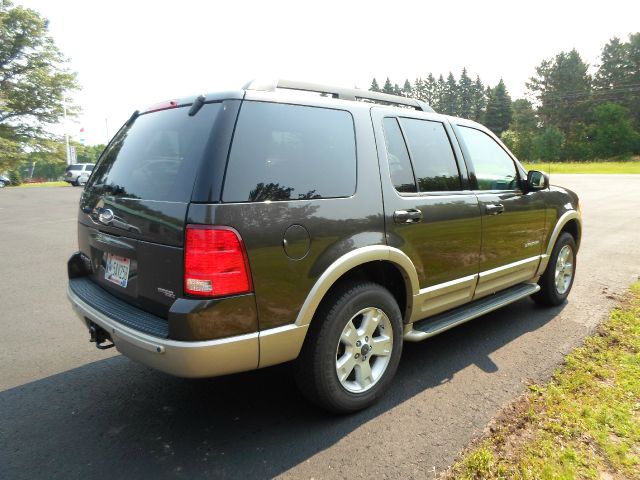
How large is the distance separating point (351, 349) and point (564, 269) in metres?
3.31

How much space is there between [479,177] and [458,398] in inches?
72.1

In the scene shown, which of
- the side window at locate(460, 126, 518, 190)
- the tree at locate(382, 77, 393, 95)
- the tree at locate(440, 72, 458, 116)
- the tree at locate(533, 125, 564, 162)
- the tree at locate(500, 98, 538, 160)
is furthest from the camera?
the tree at locate(440, 72, 458, 116)

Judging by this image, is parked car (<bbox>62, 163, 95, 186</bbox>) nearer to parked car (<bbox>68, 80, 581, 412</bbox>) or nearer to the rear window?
the rear window

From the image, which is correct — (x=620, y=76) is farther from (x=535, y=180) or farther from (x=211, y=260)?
(x=211, y=260)

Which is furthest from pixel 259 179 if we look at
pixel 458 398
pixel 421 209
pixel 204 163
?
pixel 458 398

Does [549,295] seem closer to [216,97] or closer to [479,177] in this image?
[479,177]

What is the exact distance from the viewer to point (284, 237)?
7.77 ft

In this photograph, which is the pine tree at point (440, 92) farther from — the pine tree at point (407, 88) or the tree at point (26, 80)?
the tree at point (26, 80)

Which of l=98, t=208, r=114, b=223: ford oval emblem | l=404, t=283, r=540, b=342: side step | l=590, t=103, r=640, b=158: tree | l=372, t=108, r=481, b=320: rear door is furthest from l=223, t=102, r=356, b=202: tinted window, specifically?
l=590, t=103, r=640, b=158: tree

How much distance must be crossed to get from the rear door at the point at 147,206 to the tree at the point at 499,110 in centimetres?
9013

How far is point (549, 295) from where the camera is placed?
15.5 ft

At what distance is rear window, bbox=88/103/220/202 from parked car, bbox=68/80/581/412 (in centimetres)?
1

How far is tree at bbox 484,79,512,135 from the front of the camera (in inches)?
3327

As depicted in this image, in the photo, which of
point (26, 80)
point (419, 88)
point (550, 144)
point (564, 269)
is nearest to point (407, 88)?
point (419, 88)
